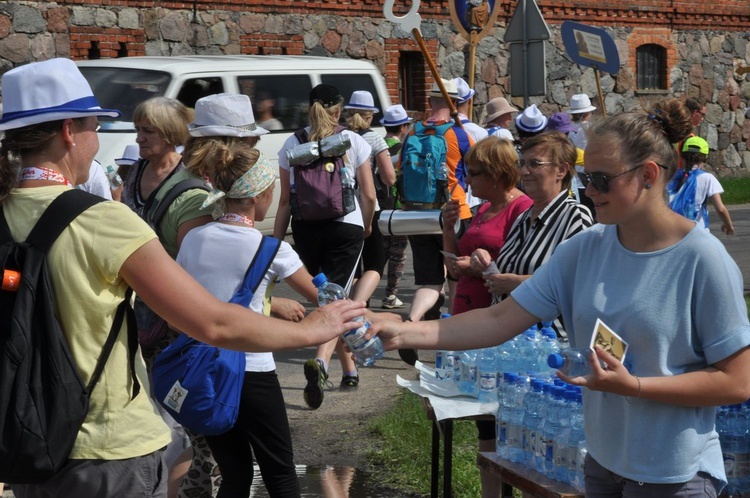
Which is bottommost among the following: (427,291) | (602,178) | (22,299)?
(427,291)

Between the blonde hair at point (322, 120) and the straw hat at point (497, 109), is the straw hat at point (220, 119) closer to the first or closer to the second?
the blonde hair at point (322, 120)

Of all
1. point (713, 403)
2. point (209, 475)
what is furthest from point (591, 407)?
point (209, 475)

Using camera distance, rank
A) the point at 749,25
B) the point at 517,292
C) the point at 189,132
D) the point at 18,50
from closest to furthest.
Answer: the point at 517,292
the point at 189,132
the point at 18,50
the point at 749,25

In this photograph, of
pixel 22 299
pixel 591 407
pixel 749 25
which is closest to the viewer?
pixel 22 299

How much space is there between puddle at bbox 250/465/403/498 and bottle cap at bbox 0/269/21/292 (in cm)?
321

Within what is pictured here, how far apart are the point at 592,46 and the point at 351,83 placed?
313cm

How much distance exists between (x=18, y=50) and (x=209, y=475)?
1204cm

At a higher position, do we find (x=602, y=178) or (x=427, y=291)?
(x=602, y=178)

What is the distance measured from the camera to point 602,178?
3205 mm

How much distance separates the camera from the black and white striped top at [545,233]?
5145 millimetres

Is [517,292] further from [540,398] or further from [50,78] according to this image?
[50,78]

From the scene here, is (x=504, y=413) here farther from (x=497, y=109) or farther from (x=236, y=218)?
(x=497, y=109)

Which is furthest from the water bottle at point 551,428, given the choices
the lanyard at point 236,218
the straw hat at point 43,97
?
the straw hat at point 43,97

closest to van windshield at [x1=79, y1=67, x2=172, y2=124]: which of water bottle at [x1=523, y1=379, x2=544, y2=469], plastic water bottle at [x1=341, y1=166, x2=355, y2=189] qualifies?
plastic water bottle at [x1=341, y1=166, x2=355, y2=189]
